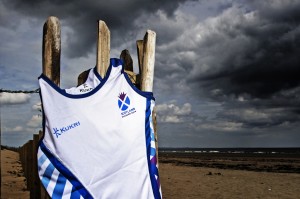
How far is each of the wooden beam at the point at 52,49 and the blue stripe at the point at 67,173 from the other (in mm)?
669

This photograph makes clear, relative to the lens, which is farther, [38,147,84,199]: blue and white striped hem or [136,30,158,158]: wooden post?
[136,30,158,158]: wooden post

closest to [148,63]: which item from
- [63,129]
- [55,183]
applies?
[63,129]

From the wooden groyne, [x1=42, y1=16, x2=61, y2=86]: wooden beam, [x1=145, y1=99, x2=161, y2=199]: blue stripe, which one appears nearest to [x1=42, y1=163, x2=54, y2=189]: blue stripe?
the wooden groyne

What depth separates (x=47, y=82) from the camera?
2902mm

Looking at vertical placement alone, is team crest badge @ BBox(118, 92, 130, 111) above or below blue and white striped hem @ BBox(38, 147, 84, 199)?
above

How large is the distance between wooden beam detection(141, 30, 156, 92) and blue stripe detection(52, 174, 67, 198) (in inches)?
52.9

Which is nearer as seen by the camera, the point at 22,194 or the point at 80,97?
the point at 80,97

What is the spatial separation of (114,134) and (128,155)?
0.26 m

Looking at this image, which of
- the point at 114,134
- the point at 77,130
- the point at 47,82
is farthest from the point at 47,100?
the point at 114,134

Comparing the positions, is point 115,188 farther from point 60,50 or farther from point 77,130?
point 60,50

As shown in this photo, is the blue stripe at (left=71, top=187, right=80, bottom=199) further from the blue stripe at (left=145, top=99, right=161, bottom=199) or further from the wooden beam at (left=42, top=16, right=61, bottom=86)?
the wooden beam at (left=42, top=16, right=61, bottom=86)

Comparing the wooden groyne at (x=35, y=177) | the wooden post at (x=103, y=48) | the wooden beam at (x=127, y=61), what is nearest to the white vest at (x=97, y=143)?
the wooden post at (x=103, y=48)

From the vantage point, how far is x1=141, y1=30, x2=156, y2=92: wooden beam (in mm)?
3655

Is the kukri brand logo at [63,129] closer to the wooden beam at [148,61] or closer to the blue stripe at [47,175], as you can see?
the blue stripe at [47,175]
